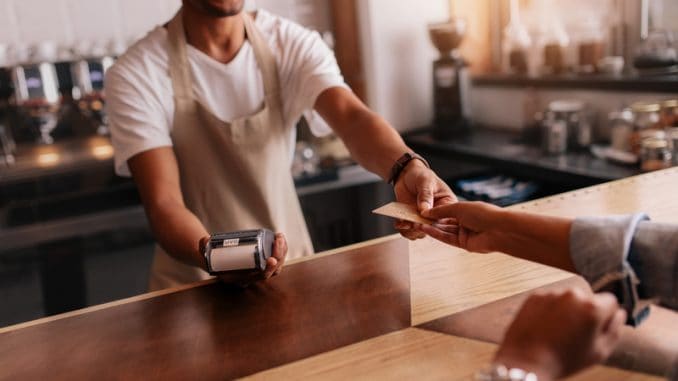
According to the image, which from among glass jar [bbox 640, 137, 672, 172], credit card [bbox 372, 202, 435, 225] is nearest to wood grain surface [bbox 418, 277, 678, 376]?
credit card [bbox 372, 202, 435, 225]

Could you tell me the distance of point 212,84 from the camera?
1.81 m

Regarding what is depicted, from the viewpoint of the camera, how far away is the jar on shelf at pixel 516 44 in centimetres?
339

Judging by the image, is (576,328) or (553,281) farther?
(553,281)

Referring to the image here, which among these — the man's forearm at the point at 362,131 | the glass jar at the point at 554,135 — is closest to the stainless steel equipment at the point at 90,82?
the man's forearm at the point at 362,131

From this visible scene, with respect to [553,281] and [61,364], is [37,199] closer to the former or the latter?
[61,364]

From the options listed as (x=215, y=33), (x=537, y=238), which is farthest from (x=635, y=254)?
(x=215, y=33)

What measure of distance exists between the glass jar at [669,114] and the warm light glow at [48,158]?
2.49 m

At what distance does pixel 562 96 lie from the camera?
3.12 metres

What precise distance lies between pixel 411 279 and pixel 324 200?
6.06ft

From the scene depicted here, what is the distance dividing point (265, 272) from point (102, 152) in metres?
2.00

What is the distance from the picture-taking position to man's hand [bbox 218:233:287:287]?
1157mm

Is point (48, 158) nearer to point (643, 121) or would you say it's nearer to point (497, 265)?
point (497, 265)

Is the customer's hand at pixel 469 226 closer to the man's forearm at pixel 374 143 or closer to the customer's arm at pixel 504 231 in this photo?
the customer's arm at pixel 504 231

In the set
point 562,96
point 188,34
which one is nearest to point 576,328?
point 188,34
